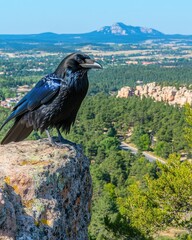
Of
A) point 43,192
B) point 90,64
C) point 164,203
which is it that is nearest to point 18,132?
point 43,192

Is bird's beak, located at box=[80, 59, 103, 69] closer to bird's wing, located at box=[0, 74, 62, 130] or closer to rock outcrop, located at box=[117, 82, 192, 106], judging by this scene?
bird's wing, located at box=[0, 74, 62, 130]

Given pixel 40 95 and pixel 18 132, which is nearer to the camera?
pixel 40 95

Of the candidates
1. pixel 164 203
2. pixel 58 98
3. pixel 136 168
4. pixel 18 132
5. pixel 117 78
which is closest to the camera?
pixel 58 98

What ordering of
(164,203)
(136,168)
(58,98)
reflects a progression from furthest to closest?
(136,168) → (164,203) → (58,98)

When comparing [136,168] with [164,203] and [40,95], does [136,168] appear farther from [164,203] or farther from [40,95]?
[40,95]

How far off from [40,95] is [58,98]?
310 millimetres

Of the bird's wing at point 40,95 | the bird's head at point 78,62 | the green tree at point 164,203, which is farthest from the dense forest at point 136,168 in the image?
the bird's head at point 78,62

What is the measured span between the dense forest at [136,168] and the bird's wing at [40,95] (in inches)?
228

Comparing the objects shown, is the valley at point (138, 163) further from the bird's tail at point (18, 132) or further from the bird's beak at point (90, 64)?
the bird's beak at point (90, 64)

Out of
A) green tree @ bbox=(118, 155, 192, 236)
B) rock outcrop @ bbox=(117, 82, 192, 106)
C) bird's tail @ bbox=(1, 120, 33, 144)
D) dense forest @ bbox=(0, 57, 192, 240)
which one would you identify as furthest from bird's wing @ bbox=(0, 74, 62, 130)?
rock outcrop @ bbox=(117, 82, 192, 106)

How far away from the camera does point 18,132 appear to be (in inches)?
228

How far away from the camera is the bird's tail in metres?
5.72

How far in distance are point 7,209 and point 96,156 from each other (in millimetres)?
31570

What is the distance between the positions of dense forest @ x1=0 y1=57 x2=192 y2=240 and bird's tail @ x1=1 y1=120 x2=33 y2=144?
538cm
